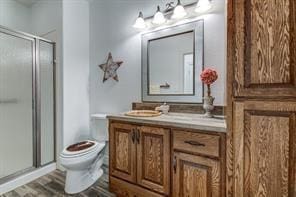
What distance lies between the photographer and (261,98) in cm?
109

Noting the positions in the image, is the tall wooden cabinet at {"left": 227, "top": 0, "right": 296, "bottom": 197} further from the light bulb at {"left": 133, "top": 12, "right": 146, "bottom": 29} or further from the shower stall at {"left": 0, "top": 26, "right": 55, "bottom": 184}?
the shower stall at {"left": 0, "top": 26, "right": 55, "bottom": 184}

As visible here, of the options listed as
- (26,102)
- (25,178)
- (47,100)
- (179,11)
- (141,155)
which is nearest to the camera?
(141,155)

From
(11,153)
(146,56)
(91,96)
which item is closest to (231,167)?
(146,56)

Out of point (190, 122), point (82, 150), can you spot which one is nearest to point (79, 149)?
point (82, 150)

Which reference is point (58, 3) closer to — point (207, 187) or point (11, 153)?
point (11, 153)

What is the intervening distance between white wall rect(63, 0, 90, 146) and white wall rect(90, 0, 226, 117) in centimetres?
9

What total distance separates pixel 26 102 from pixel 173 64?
195 centimetres

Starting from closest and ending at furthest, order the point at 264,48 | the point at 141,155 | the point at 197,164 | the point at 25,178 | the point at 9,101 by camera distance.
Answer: the point at 264,48 < the point at 197,164 < the point at 141,155 < the point at 25,178 < the point at 9,101

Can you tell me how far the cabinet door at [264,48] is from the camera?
1009 mm

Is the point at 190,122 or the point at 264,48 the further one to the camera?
the point at 190,122

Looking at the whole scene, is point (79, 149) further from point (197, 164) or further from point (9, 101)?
point (197, 164)

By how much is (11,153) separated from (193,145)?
7.94 ft

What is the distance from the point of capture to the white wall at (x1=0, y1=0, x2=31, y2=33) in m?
3.10

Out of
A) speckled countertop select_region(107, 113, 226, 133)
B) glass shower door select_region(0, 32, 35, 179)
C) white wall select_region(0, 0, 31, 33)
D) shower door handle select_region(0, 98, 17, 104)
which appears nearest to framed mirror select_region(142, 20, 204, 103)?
speckled countertop select_region(107, 113, 226, 133)
